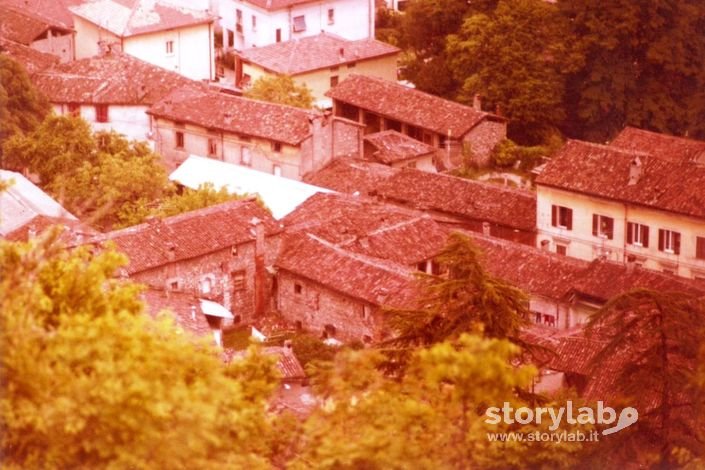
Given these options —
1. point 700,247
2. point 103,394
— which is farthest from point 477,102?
point 103,394

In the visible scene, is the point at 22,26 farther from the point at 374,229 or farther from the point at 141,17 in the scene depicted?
the point at 374,229

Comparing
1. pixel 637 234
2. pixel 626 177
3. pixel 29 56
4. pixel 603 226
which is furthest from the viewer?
pixel 29 56

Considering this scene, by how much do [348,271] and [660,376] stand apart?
13866 mm

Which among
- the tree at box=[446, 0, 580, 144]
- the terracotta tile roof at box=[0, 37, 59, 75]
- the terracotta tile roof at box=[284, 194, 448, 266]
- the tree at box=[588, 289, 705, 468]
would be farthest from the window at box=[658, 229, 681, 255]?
the terracotta tile roof at box=[0, 37, 59, 75]

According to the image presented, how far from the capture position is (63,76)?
162ft

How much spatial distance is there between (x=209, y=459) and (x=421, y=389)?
9.03 feet

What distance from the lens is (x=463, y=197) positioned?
139 feet

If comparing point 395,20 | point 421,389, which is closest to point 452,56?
point 395,20

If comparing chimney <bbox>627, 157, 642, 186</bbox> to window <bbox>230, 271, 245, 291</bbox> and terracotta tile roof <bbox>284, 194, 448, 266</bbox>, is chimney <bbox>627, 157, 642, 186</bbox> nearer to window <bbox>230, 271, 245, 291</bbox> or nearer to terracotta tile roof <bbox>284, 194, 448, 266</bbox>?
terracotta tile roof <bbox>284, 194, 448, 266</bbox>

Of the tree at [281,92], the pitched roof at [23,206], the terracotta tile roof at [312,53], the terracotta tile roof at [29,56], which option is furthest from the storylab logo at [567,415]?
the terracotta tile roof at [29,56]

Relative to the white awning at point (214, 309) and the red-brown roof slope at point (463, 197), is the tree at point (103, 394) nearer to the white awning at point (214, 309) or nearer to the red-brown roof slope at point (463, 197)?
the white awning at point (214, 309)

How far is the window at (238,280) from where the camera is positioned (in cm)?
3788

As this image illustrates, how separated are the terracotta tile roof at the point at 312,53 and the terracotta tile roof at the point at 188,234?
13.6 metres

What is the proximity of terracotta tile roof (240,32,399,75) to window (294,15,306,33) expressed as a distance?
2378 millimetres
